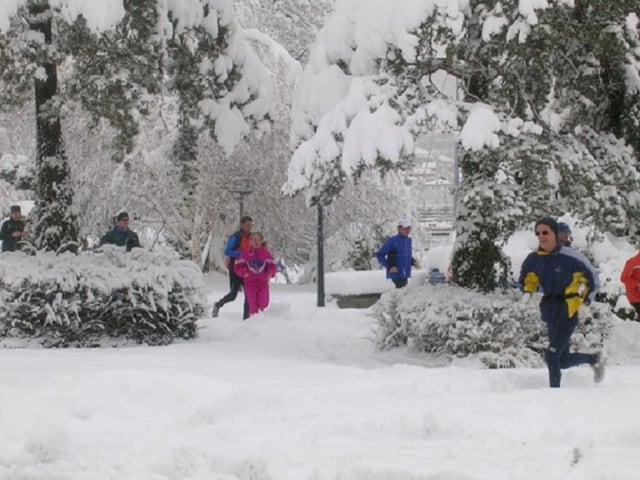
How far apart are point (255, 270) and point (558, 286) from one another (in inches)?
250

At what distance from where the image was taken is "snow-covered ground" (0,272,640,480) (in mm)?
5465

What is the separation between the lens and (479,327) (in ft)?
32.6

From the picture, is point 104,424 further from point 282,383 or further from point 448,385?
point 448,385

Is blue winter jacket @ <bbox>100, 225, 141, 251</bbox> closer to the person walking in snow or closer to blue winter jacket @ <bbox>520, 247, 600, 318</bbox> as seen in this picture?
the person walking in snow

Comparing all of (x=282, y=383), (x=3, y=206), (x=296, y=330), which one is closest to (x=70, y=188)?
(x=296, y=330)

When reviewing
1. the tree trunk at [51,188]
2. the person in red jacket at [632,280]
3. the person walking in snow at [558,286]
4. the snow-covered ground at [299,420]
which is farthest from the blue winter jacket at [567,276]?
the tree trunk at [51,188]

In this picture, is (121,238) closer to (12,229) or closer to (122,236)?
(122,236)

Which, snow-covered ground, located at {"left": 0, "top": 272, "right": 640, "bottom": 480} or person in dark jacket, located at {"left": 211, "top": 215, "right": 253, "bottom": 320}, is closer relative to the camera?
snow-covered ground, located at {"left": 0, "top": 272, "right": 640, "bottom": 480}

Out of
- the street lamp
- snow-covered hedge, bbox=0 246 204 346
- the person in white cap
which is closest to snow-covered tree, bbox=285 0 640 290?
snow-covered hedge, bbox=0 246 204 346

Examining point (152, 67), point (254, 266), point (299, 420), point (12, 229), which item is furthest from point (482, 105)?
point (12, 229)

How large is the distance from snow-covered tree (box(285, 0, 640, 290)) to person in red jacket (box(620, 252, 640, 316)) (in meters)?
0.45

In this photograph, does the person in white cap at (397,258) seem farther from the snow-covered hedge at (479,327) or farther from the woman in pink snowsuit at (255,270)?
the snow-covered hedge at (479,327)

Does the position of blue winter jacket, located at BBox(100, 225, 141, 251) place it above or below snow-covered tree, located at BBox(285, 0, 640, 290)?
below

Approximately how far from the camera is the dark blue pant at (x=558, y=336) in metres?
8.06
